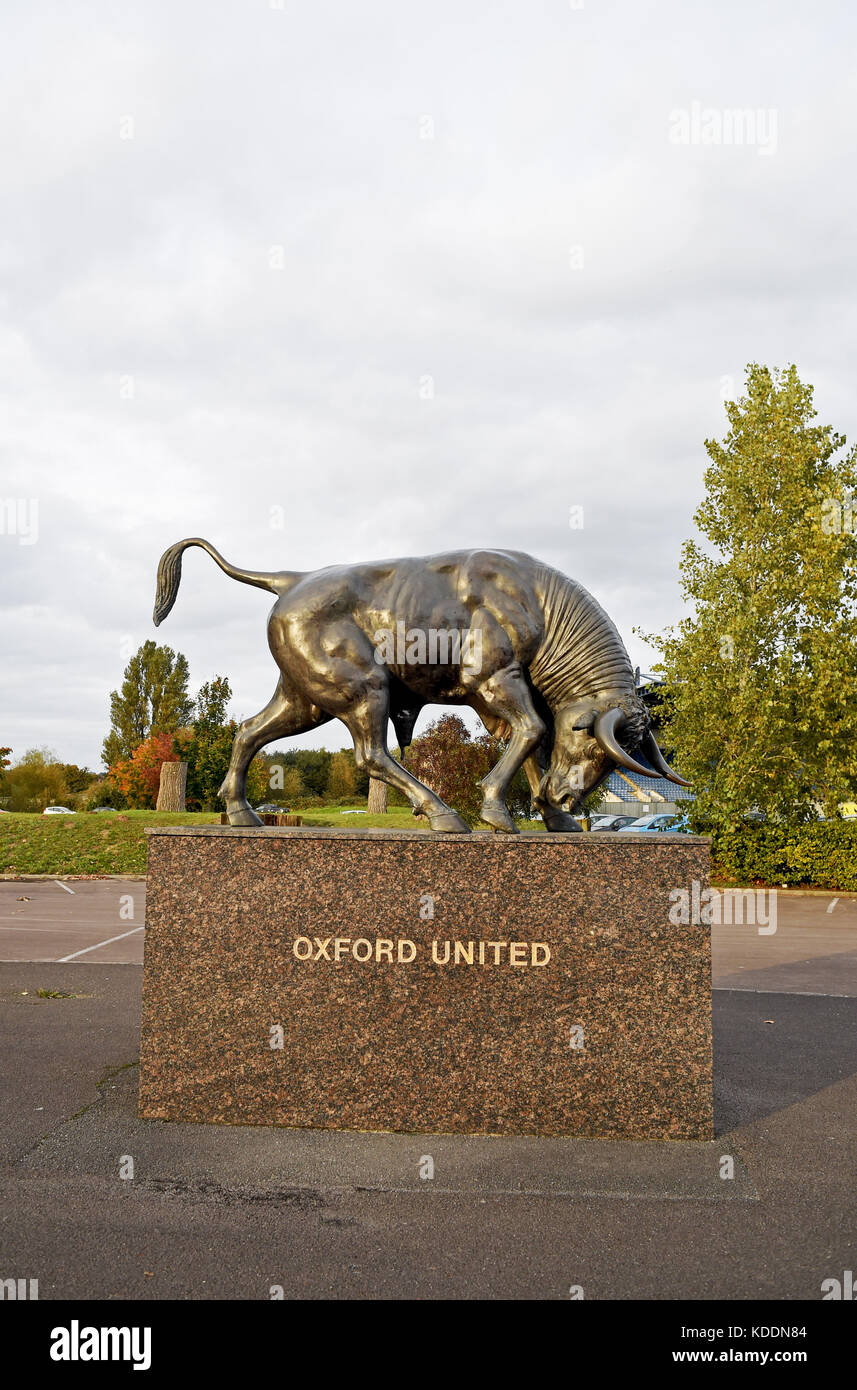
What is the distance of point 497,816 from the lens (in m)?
4.96

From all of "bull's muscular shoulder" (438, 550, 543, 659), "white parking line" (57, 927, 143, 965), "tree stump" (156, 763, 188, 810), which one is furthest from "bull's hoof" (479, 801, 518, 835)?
"tree stump" (156, 763, 188, 810)

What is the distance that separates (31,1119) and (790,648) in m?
16.9

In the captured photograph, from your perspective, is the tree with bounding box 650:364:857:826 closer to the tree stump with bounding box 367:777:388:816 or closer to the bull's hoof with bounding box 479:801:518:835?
the tree stump with bounding box 367:777:388:816

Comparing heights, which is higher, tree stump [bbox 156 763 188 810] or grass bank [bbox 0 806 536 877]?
tree stump [bbox 156 763 188 810]

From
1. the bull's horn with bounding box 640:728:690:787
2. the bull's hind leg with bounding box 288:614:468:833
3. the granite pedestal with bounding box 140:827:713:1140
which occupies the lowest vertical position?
the granite pedestal with bounding box 140:827:713:1140

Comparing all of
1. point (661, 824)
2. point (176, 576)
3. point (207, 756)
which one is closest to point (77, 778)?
point (207, 756)

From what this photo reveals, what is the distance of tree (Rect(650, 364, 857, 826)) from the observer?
1798cm

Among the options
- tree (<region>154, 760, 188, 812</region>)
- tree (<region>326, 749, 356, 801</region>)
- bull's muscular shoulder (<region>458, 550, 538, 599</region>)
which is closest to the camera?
bull's muscular shoulder (<region>458, 550, 538, 599</region>)

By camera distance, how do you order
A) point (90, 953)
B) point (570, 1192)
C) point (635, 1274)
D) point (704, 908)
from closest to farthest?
point (635, 1274)
point (570, 1192)
point (704, 908)
point (90, 953)

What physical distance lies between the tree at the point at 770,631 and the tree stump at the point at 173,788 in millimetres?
14099

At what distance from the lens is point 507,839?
471 cm

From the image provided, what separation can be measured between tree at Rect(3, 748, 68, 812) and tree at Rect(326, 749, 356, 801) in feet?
39.1

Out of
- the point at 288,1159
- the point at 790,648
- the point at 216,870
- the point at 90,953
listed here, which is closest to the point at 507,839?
the point at 216,870
